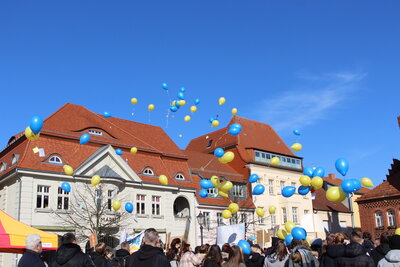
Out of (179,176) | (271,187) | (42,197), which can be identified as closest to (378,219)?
(271,187)

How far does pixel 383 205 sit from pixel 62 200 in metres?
26.3

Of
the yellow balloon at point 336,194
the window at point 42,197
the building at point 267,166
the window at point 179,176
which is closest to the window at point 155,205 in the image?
the window at point 179,176

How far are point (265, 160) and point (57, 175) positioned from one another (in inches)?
879

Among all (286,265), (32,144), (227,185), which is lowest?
(286,265)

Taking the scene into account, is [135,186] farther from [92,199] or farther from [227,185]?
[227,185]

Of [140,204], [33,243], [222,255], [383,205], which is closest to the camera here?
[33,243]

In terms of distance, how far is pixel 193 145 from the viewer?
5278 cm

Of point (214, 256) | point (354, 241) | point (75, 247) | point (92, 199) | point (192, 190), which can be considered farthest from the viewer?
point (192, 190)

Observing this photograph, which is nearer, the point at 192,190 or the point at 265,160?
the point at 192,190

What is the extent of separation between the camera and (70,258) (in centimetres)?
679

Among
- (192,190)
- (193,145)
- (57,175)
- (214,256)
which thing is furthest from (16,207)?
(193,145)

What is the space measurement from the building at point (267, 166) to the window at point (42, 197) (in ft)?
63.7

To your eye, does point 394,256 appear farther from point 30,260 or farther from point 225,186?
point 225,186

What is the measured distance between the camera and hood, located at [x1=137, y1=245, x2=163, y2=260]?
6.22 metres
